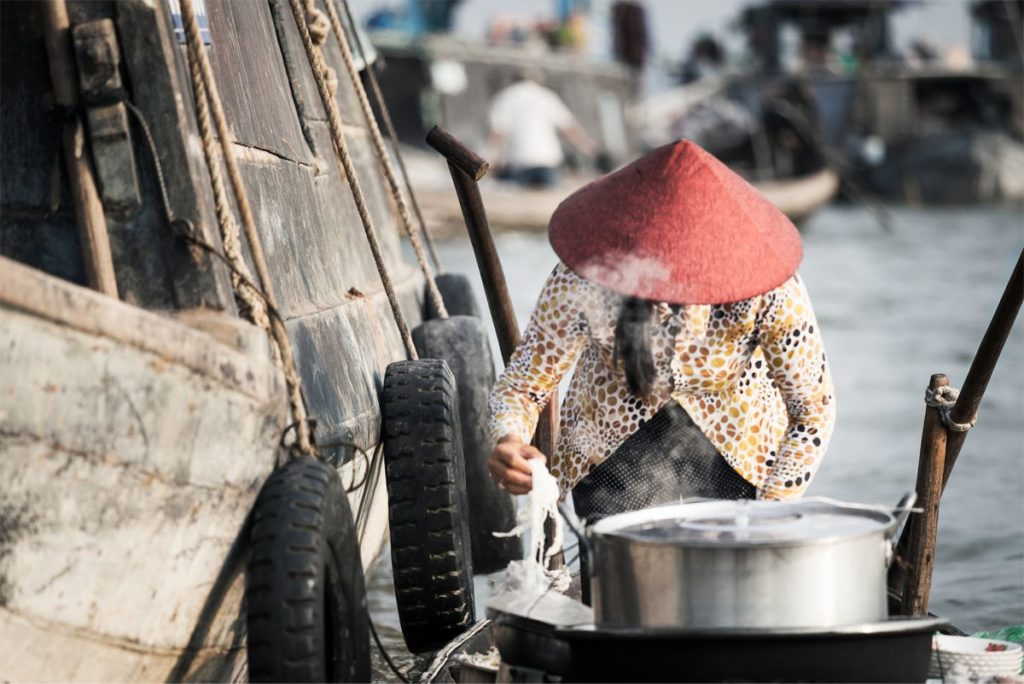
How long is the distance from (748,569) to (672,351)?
777 millimetres

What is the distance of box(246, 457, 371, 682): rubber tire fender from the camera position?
126 inches

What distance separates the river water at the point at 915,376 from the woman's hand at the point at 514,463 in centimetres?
208

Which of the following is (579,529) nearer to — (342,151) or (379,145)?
(342,151)

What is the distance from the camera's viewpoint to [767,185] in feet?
93.5

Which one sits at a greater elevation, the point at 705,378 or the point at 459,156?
the point at 459,156

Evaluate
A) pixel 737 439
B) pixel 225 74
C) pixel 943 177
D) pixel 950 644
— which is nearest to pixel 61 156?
pixel 225 74

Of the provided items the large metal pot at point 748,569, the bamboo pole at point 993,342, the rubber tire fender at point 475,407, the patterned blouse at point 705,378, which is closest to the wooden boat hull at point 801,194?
the rubber tire fender at point 475,407

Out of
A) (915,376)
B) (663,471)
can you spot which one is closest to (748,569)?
(663,471)

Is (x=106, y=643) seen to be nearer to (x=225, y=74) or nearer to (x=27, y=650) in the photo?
(x=27, y=650)

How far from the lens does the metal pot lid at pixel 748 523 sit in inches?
116

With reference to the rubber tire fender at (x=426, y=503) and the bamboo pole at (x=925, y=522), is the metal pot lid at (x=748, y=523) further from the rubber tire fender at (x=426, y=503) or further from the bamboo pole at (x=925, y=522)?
the rubber tire fender at (x=426, y=503)

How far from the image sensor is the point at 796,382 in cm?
356

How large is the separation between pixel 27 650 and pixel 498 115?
1799 centimetres

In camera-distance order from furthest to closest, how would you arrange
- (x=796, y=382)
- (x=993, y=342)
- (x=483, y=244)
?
(x=483, y=244), (x=993, y=342), (x=796, y=382)
